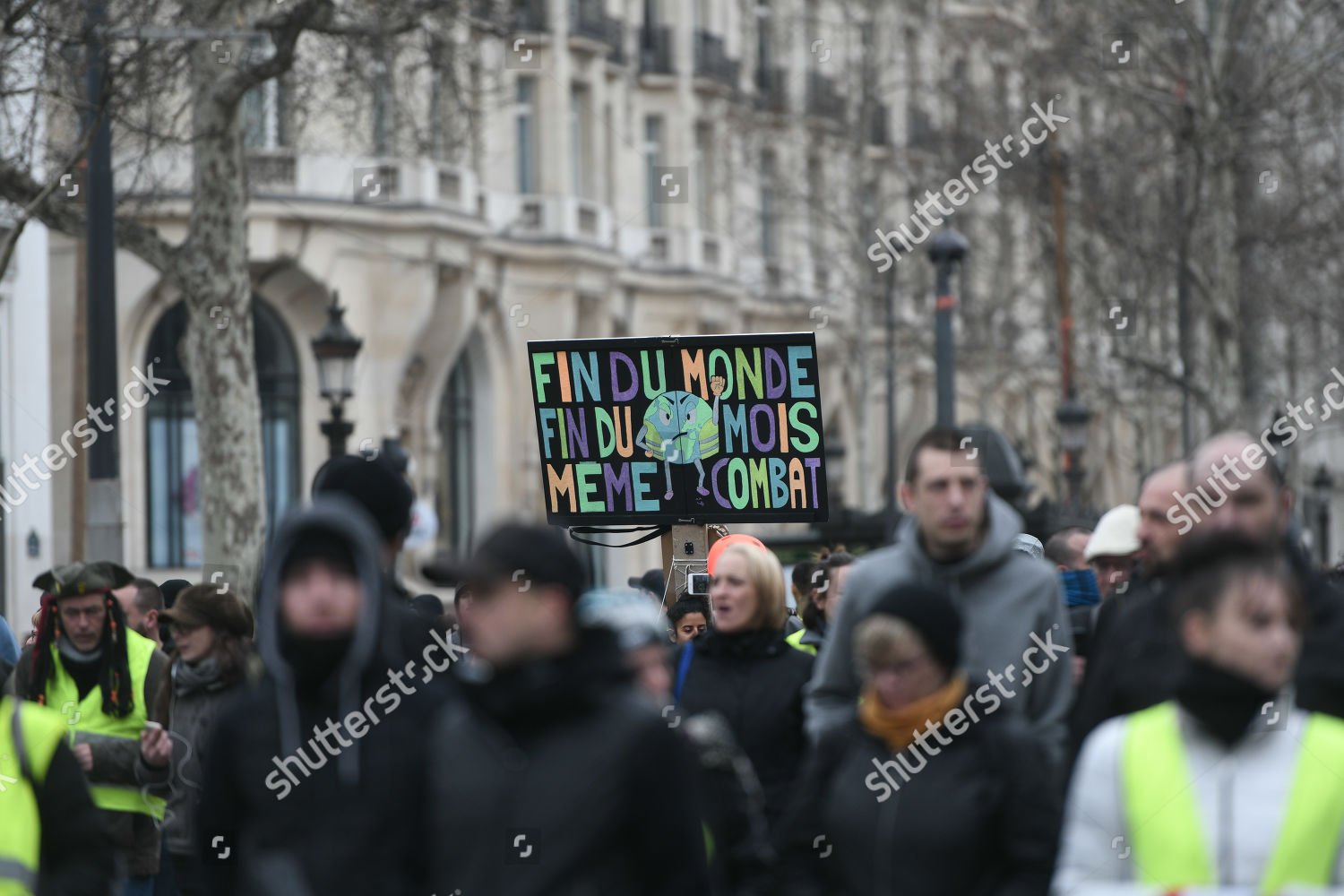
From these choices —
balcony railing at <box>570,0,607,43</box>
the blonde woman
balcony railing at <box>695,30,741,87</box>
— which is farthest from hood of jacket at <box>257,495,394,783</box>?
balcony railing at <box>695,30,741,87</box>

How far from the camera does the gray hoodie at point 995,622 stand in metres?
5.76

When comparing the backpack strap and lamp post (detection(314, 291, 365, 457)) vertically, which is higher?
lamp post (detection(314, 291, 365, 457))

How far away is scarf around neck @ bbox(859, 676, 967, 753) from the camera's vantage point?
496cm

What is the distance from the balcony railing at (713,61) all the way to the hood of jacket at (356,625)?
1518 inches

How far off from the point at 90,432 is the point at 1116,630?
10.5 m

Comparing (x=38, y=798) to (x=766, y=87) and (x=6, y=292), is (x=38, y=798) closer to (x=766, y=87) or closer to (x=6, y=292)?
(x=6, y=292)

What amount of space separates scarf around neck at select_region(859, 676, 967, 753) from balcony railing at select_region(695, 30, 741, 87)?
38.4 m

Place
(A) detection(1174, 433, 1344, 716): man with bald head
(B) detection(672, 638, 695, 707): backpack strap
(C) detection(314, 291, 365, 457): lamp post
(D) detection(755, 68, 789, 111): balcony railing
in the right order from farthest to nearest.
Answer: (D) detection(755, 68, 789, 111): balcony railing < (C) detection(314, 291, 365, 457): lamp post < (B) detection(672, 638, 695, 707): backpack strap < (A) detection(1174, 433, 1344, 716): man with bald head

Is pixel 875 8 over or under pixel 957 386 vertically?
over

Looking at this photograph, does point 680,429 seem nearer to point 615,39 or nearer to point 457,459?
point 457,459

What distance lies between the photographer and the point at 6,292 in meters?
27.4

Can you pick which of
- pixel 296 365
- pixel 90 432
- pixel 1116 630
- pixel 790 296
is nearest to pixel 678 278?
pixel 790 296

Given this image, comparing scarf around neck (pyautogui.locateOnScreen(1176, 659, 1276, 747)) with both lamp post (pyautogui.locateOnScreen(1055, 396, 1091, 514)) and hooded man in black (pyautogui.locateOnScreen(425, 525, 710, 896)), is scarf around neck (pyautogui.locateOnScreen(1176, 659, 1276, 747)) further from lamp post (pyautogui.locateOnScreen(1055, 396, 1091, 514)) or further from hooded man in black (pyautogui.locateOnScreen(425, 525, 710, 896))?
lamp post (pyautogui.locateOnScreen(1055, 396, 1091, 514))

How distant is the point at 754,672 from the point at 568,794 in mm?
Result: 2522
